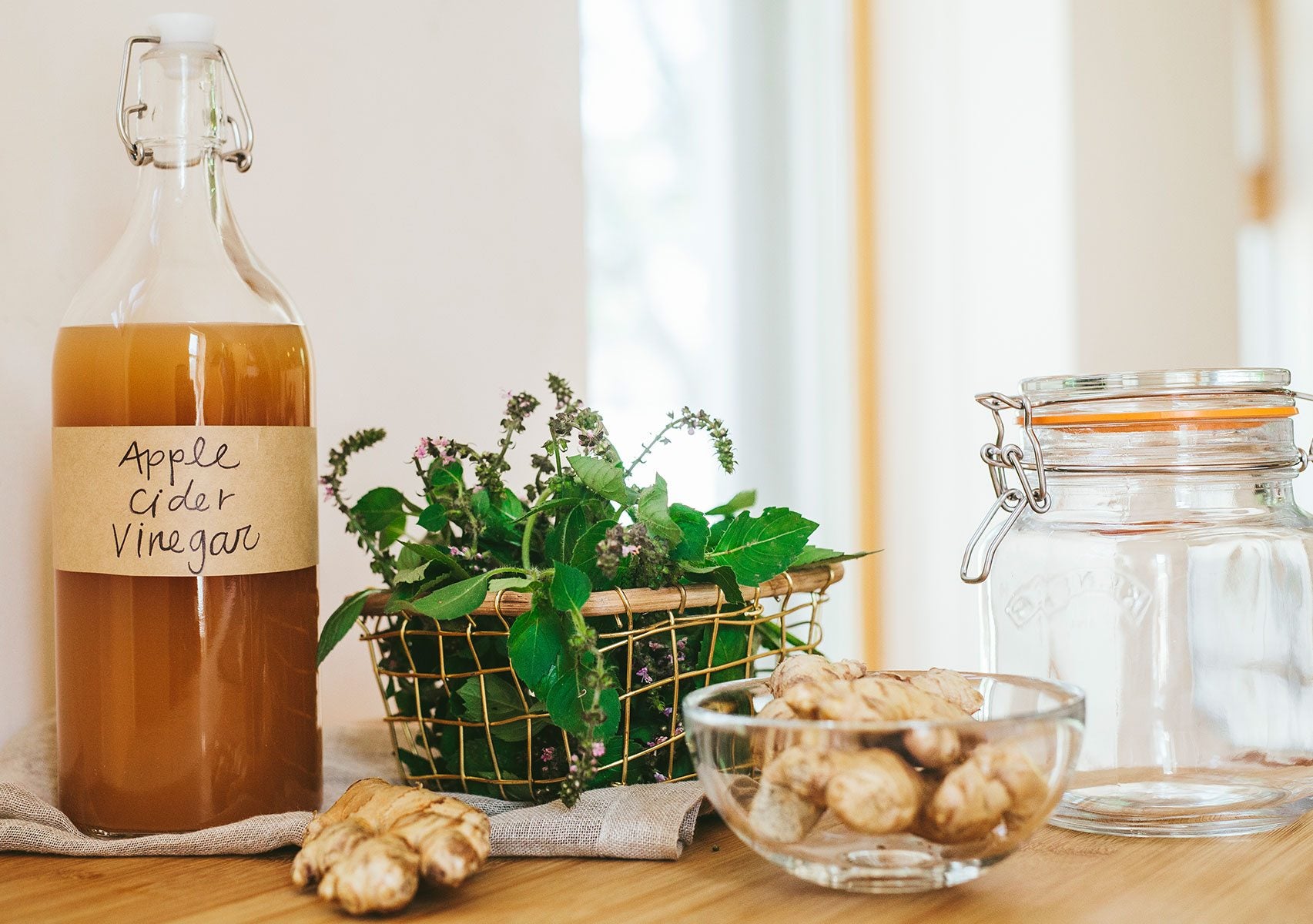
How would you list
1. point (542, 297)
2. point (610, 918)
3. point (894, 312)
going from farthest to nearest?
1. point (894, 312)
2. point (542, 297)
3. point (610, 918)

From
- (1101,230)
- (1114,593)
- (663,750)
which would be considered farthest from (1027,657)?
(1101,230)

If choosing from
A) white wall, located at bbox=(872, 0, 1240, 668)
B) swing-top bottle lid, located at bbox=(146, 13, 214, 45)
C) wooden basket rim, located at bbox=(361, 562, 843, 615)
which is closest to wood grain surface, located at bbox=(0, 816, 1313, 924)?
wooden basket rim, located at bbox=(361, 562, 843, 615)

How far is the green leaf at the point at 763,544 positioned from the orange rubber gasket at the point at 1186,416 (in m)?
0.15

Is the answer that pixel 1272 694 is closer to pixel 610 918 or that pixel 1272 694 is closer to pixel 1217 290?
pixel 610 918

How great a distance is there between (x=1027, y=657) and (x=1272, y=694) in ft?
0.38

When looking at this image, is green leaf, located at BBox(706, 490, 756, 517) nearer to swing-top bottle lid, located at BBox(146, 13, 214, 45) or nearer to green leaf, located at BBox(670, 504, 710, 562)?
green leaf, located at BBox(670, 504, 710, 562)

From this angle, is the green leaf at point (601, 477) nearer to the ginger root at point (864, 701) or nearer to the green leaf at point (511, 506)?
the green leaf at point (511, 506)

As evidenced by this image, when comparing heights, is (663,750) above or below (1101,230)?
below

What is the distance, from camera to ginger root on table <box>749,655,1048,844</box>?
1.41ft

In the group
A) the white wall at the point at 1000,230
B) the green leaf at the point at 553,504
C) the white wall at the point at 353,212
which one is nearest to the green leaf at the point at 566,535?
the green leaf at the point at 553,504

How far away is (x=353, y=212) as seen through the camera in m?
0.89

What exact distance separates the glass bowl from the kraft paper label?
24cm

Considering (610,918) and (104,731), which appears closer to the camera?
(610,918)

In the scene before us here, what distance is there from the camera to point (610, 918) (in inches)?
18.3
